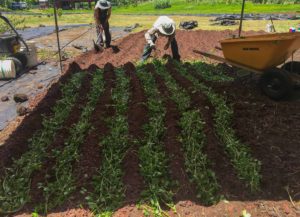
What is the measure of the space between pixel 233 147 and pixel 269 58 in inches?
93.6

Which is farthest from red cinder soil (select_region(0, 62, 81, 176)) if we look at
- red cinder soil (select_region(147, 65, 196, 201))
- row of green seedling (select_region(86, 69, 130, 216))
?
red cinder soil (select_region(147, 65, 196, 201))

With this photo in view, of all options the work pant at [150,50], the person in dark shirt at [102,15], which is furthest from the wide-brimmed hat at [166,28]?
the person in dark shirt at [102,15]

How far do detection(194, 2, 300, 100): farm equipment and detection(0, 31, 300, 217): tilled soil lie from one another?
0.95ft

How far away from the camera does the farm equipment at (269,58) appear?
5605mm

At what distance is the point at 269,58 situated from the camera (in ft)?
19.1

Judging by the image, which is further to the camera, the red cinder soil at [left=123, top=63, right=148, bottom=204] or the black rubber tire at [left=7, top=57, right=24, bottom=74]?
the black rubber tire at [left=7, top=57, right=24, bottom=74]

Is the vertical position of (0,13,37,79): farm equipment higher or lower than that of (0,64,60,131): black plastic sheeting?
higher

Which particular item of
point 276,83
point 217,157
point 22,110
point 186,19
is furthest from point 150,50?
point 186,19

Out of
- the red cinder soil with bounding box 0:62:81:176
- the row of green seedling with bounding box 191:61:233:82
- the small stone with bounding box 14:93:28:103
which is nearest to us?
the red cinder soil with bounding box 0:62:81:176

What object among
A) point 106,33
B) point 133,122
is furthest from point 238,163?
point 106,33

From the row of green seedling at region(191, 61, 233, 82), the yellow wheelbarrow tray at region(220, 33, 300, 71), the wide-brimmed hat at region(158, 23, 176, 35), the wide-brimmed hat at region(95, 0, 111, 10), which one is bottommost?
the row of green seedling at region(191, 61, 233, 82)

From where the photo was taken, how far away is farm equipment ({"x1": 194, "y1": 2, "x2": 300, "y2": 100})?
5.61 m

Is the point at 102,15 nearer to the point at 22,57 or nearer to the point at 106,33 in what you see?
the point at 106,33

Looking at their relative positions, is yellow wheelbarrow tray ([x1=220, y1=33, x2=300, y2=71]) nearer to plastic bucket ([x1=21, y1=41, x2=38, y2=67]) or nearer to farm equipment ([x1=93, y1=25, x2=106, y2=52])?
farm equipment ([x1=93, y1=25, x2=106, y2=52])
